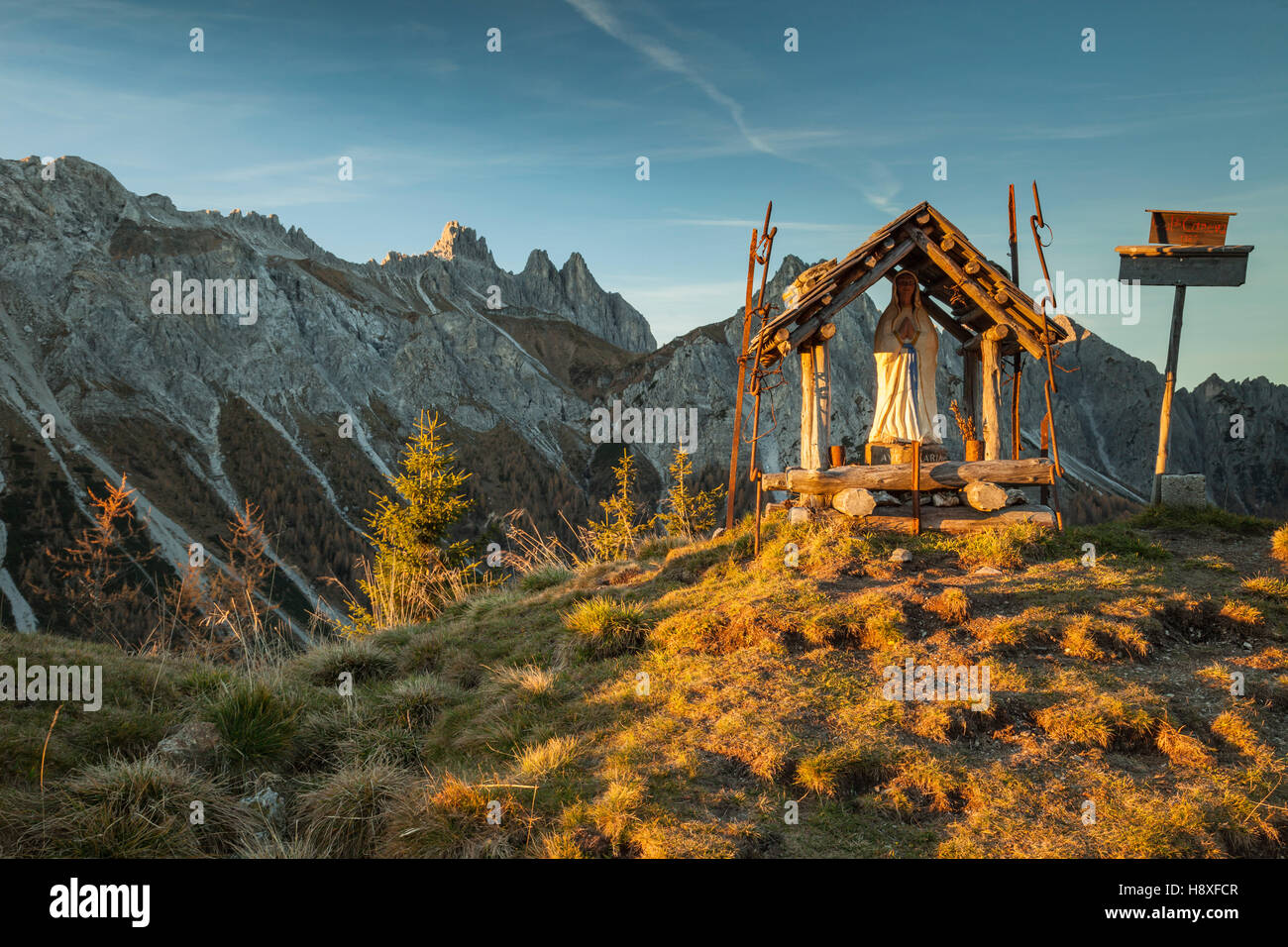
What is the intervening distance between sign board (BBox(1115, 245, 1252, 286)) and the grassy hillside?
534 cm

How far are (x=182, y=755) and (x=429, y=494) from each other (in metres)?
17.6

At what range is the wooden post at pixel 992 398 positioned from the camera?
36.4ft

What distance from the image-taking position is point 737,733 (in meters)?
5.52

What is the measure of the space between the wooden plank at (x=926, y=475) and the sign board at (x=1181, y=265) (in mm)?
4488

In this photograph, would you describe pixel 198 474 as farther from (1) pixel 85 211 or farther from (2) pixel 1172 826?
(2) pixel 1172 826

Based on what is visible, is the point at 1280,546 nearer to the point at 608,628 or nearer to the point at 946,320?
the point at 946,320

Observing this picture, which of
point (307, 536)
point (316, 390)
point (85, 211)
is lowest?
point (307, 536)

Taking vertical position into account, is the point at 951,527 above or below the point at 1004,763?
above

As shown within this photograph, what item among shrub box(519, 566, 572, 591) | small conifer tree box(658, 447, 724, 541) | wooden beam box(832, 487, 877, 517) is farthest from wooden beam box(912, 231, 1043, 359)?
small conifer tree box(658, 447, 724, 541)

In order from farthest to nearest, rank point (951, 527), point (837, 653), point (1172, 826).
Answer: point (951, 527) → point (837, 653) → point (1172, 826)

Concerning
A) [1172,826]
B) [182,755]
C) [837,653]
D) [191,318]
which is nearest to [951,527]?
[837,653]

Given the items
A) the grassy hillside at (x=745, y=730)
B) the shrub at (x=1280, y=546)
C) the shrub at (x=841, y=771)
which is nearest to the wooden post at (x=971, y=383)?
the grassy hillside at (x=745, y=730)

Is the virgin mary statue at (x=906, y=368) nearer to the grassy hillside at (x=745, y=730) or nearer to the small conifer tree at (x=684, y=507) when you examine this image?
the grassy hillside at (x=745, y=730)

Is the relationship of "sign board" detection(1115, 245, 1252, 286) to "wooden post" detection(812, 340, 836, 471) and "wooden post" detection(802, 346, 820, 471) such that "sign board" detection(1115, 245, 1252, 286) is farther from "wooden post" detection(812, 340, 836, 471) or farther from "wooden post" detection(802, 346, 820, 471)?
"wooden post" detection(802, 346, 820, 471)
